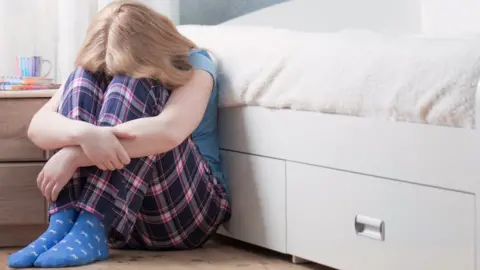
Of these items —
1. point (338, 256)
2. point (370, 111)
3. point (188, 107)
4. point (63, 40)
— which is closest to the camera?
point (370, 111)

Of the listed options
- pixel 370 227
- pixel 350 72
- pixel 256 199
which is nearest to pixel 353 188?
pixel 370 227

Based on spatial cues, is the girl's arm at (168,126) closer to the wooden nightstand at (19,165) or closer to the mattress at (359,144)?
the mattress at (359,144)

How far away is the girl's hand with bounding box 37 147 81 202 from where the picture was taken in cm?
199

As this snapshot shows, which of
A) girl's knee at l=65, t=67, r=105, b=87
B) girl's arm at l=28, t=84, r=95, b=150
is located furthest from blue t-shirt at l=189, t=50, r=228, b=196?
girl's arm at l=28, t=84, r=95, b=150

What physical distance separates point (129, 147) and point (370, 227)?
54 cm

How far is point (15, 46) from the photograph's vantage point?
106 inches

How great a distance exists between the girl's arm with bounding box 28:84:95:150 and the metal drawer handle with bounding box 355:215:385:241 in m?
0.60

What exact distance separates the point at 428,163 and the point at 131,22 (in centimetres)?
81


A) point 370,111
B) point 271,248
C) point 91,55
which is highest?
point 91,55

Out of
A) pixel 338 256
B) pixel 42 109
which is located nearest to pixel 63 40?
pixel 42 109

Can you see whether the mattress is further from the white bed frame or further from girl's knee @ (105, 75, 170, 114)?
girl's knee @ (105, 75, 170, 114)

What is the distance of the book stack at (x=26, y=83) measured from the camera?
2332mm

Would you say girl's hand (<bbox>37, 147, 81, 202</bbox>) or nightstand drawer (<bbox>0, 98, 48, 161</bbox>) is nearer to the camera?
girl's hand (<bbox>37, 147, 81, 202</bbox>)

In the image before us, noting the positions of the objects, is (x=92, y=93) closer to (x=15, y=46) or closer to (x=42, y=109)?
(x=42, y=109)
